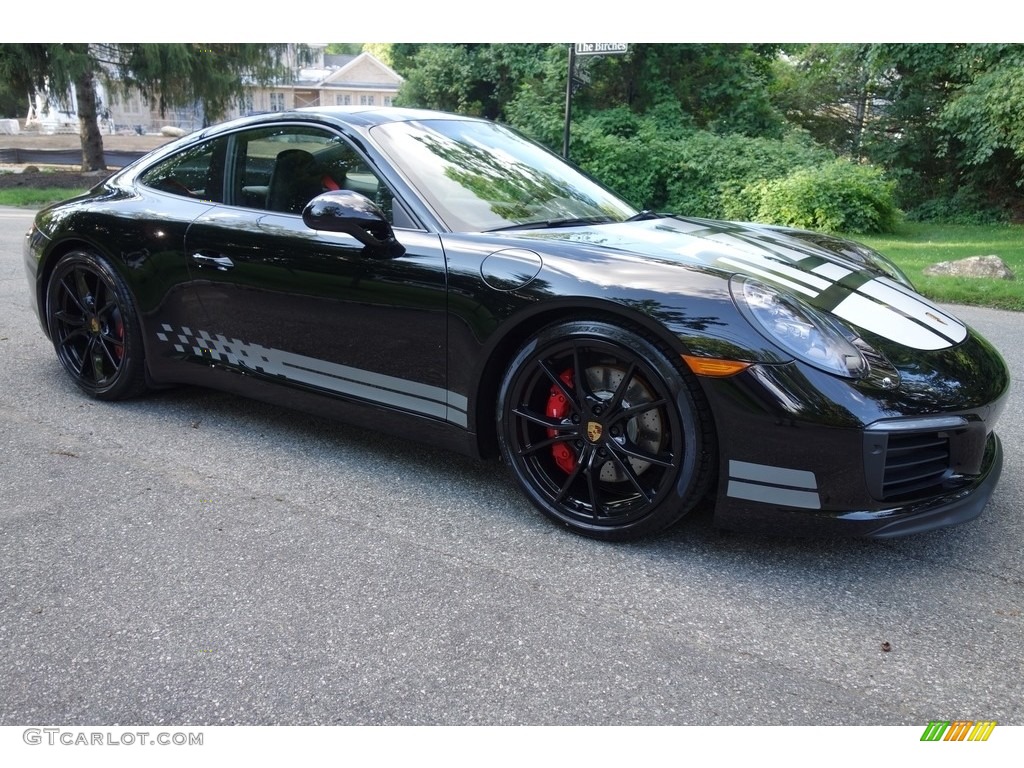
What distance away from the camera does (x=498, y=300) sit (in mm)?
2857

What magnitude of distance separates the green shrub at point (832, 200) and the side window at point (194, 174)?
11.3m

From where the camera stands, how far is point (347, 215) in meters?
2.97

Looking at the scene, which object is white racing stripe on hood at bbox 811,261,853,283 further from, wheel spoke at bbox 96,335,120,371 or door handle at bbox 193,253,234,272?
wheel spoke at bbox 96,335,120,371

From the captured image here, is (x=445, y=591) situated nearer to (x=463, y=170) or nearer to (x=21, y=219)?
(x=463, y=170)

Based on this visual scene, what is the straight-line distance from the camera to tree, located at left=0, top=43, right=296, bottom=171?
63.0 ft

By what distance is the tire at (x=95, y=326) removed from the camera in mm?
4008

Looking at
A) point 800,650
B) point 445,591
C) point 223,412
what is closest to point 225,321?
point 223,412

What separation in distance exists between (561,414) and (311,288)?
43.5 inches

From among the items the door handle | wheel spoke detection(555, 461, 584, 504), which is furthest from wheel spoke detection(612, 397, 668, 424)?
the door handle

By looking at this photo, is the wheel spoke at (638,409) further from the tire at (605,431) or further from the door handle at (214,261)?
the door handle at (214,261)

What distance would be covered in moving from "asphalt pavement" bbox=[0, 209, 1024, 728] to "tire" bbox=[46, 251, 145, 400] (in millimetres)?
642

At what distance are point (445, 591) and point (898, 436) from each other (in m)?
1.35
